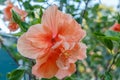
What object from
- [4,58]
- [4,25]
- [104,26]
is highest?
[4,25]

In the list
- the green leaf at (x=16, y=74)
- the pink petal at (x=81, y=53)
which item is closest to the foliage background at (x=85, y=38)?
the green leaf at (x=16, y=74)

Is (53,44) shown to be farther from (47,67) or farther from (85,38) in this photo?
(85,38)

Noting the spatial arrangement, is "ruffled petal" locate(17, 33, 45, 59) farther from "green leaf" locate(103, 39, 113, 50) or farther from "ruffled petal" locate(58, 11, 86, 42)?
"green leaf" locate(103, 39, 113, 50)

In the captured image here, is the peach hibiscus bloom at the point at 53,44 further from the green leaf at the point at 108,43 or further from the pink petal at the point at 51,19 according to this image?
the green leaf at the point at 108,43

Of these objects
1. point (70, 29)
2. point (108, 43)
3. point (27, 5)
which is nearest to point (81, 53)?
point (70, 29)

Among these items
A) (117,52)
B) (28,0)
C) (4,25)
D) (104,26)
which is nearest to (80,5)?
(28,0)

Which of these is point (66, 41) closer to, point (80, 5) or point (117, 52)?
point (117, 52)

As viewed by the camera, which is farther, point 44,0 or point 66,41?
point 44,0

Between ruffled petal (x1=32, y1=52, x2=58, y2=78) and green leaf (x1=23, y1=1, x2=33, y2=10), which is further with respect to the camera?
green leaf (x1=23, y1=1, x2=33, y2=10)

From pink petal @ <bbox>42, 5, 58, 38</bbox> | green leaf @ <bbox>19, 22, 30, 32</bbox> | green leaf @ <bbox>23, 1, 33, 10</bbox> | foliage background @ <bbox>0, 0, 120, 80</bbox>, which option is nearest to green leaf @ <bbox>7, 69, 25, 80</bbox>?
foliage background @ <bbox>0, 0, 120, 80</bbox>
